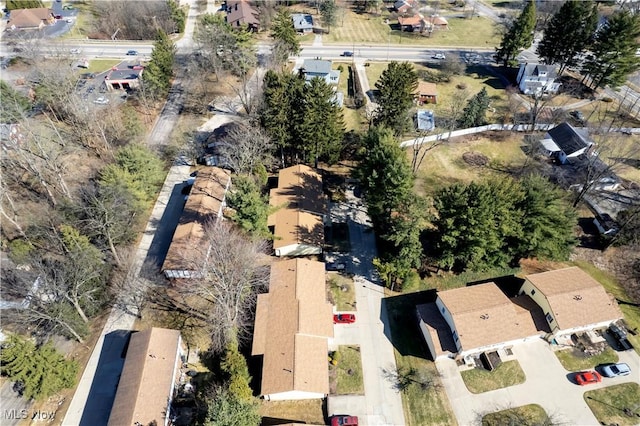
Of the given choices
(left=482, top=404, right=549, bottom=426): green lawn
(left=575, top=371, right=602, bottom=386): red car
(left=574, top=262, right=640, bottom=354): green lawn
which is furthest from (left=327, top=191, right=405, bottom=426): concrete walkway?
(left=574, top=262, right=640, bottom=354): green lawn

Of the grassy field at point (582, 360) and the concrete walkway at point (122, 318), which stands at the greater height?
the grassy field at point (582, 360)

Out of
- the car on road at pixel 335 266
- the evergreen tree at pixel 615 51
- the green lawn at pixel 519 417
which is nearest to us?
the green lawn at pixel 519 417

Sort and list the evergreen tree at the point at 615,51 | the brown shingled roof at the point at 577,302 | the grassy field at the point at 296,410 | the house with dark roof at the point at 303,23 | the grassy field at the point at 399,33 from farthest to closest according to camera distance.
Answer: the house with dark roof at the point at 303,23 < the grassy field at the point at 399,33 < the evergreen tree at the point at 615,51 < the brown shingled roof at the point at 577,302 < the grassy field at the point at 296,410

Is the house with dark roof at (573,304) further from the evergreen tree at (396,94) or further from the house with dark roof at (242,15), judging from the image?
the house with dark roof at (242,15)

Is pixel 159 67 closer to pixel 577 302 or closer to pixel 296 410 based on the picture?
pixel 296 410

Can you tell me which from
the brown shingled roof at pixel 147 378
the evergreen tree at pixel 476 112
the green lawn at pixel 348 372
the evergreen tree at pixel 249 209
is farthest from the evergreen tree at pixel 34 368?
the evergreen tree at pixel 476 112

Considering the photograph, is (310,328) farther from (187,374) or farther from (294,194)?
(294,194)
